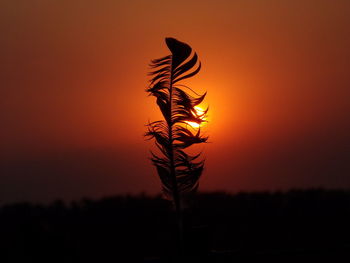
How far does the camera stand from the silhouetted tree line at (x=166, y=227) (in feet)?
17.7

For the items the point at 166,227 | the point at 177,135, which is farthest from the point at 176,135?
the point at 166,227

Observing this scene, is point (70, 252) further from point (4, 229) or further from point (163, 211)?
point (163, 211)

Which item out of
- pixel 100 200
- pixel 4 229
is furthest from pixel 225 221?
pixel 4 229

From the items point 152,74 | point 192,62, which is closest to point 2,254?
point 152,74

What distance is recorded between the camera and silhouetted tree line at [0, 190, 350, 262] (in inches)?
212

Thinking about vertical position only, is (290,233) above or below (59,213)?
below

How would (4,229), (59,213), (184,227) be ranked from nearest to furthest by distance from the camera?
(184,227)
(4,229)
(59,213)

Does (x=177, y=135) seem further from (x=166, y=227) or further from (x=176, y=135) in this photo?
(x=166, y=227)

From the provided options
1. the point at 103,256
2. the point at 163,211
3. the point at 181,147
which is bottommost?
the point at 103,256

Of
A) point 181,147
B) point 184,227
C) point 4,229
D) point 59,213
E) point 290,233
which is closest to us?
point 184,227

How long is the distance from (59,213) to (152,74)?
9.73 ft

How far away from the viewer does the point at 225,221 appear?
7312 mm

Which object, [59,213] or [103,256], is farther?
[59,213]

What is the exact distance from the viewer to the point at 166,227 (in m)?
7.12
